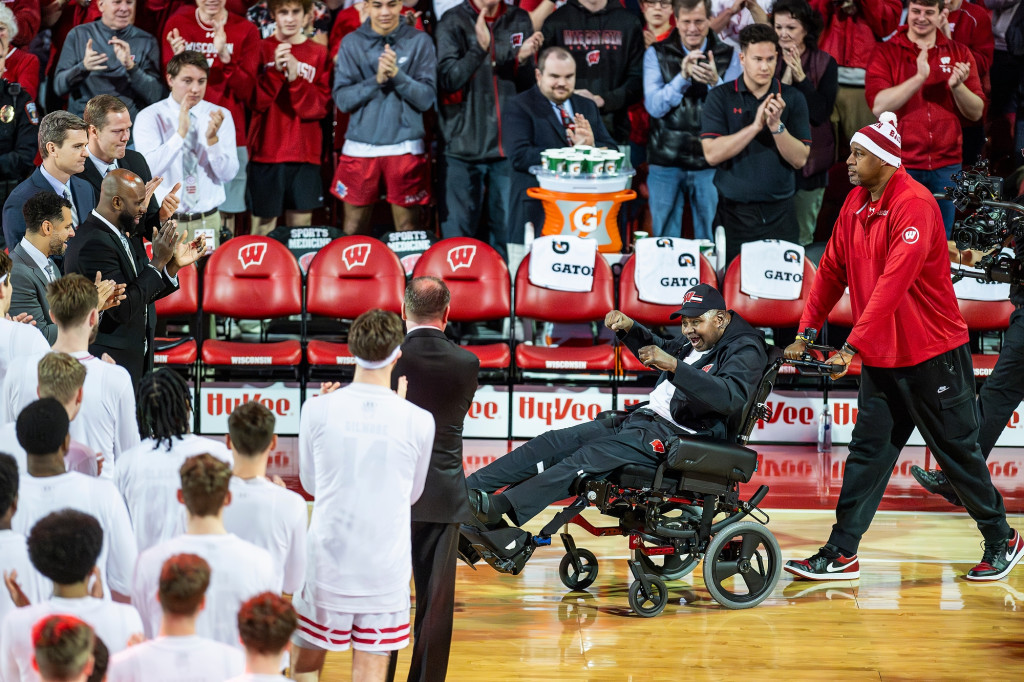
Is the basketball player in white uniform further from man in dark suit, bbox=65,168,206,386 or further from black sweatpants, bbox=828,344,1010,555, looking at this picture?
black sweatpants, bbox=828,344,1010,555

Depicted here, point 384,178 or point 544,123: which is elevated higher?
point 544,123

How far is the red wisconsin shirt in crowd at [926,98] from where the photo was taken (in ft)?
29.6

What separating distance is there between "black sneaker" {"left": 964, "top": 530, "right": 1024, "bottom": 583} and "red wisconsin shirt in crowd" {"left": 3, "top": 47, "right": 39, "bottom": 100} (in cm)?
720

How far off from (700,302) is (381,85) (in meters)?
3.89

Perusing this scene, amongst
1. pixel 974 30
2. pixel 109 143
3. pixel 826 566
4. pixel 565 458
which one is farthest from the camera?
pixel 974 30

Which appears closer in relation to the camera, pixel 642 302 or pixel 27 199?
pixel 27 199

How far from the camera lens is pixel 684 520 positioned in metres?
5.51

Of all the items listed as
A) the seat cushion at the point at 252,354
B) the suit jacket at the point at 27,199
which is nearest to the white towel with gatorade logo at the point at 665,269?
the seat cushion at the point at 252,354

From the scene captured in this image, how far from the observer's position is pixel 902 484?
7438 mm

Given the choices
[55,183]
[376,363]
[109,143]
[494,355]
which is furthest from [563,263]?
[376,363]

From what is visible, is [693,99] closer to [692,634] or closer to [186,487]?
[692,634]

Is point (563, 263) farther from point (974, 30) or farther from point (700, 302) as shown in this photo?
point (974, 30)

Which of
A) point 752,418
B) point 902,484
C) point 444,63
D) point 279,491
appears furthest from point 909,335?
point 444,63

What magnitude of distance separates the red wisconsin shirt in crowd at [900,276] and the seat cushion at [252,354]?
3777 millimetres
